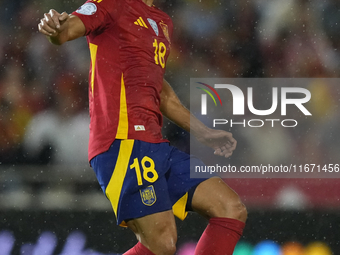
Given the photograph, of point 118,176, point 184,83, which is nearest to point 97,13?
point 118,176

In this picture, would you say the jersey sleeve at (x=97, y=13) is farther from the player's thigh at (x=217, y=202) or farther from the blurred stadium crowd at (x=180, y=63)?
the blurred stadium crowd at (x=180, y=63)

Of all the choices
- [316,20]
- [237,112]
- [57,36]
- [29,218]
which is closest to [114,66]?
[57,36]

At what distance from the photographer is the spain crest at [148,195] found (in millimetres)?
1751

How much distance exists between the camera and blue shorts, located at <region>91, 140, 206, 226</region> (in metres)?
1.75

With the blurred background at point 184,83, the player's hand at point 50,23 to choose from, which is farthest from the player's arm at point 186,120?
the blurred background at point 184,83

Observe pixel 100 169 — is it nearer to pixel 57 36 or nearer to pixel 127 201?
pixel 127 201

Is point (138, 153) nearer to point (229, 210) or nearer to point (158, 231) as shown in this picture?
point (158, 231)

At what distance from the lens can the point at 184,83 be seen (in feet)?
14.7

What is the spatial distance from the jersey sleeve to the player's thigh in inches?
30.3

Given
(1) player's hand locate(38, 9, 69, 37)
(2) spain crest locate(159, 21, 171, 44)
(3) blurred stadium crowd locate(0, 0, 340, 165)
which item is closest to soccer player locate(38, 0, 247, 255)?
(2) spain crest locate(159, 21, 171, 44)

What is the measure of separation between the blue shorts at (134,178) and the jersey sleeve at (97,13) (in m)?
0.47

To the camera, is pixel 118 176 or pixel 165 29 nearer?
pixel 118 176

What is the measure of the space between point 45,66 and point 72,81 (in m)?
0.31

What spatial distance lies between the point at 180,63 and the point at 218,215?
115 inches
